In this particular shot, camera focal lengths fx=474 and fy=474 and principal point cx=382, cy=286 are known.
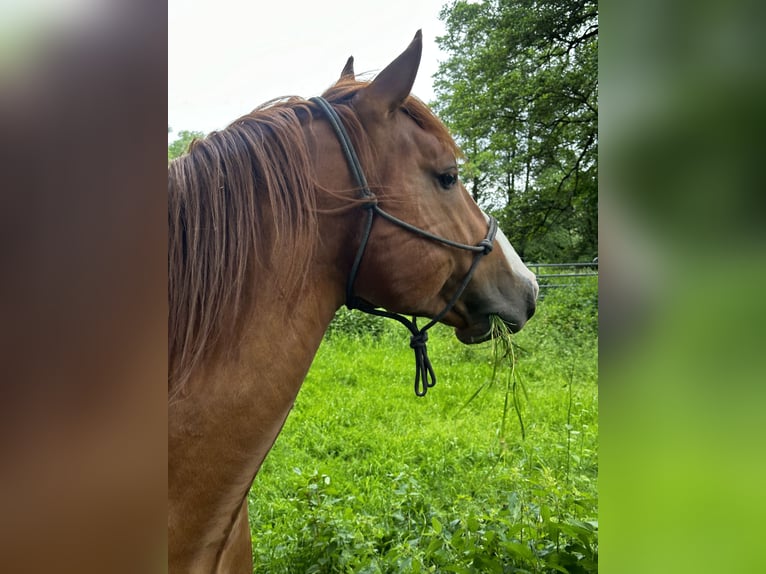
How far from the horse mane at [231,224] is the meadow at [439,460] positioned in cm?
60

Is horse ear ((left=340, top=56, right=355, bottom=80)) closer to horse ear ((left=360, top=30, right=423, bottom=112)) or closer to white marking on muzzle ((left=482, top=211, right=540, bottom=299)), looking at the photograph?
horse ear ((left=360, top=30, right=423, bottom=112))

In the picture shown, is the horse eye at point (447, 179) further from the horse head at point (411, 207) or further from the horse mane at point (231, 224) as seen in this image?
the horse mane at point (231, 224)

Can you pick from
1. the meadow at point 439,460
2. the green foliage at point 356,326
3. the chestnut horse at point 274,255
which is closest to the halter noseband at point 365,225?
the chestnut horse at point 274,255

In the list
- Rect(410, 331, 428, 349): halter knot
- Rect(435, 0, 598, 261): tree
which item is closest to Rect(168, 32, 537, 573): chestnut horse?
Rect(410, 331, 428, 349): halter knot

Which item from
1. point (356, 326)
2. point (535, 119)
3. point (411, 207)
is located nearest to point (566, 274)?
point (535, 119)

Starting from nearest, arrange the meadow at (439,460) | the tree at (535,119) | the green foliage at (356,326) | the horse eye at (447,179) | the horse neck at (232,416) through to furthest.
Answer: the horse neck at (232,416), the horse eye at (447,179), the meadow at (439,460), the green foliage at (356,326), the tree at (535,119)

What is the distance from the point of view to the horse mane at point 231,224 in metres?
0.86

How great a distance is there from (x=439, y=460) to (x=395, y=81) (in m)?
2.47

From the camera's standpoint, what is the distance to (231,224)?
35.5 inches

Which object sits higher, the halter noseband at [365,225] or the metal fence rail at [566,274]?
the halter noseband at [365,225]

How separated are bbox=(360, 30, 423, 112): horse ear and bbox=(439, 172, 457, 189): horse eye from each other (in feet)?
0.64
